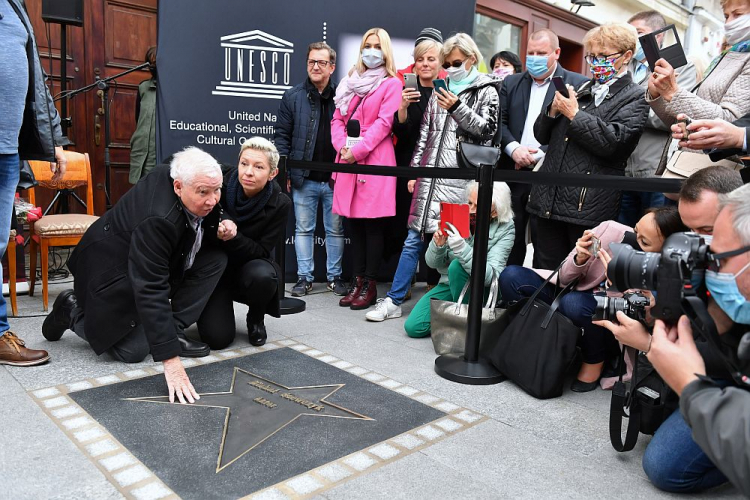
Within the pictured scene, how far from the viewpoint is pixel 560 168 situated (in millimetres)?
3486

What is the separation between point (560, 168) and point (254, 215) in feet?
5.78

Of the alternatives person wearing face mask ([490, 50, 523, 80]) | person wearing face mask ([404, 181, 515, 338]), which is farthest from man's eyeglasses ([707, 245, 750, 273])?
person wearing face mask ([490, 50, 523, 80])

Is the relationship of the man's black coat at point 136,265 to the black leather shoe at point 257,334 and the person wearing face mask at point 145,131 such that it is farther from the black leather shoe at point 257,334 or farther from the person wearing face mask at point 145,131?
the person wearing face mask at point 145,131

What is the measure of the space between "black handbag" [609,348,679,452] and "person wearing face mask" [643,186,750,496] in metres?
0.67

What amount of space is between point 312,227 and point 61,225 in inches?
72.5

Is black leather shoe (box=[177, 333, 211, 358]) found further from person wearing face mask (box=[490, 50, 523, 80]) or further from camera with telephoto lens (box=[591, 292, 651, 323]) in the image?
person wearing face mask (box=[490, 50, 523, 80])

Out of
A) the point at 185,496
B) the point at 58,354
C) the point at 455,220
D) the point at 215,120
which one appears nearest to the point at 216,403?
the point at 185,496

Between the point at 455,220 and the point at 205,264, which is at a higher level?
the point at 455,220

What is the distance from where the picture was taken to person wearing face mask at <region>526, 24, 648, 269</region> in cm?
327

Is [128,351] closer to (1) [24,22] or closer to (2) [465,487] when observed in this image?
(1) [24,22]

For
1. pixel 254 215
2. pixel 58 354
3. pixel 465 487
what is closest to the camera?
pixel 465 487

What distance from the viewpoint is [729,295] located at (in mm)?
1530

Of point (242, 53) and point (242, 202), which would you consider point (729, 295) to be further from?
point (242, 53)

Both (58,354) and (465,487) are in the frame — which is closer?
(465,487)
